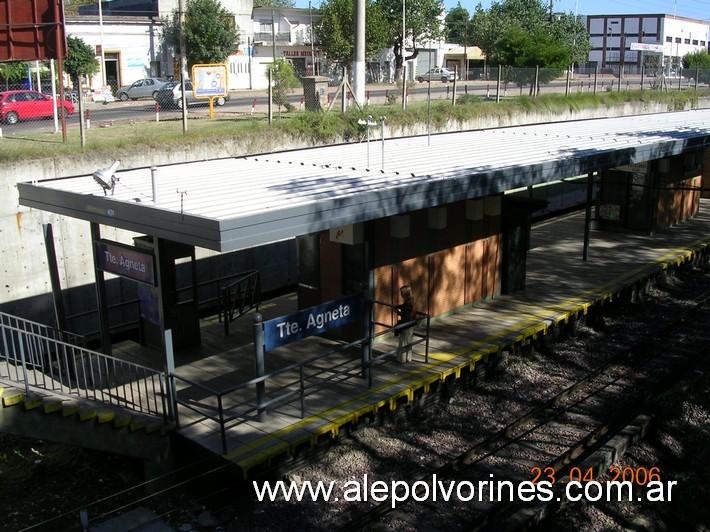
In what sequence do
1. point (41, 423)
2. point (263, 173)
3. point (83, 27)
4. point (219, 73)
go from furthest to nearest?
point (83, 27) < point (219, 73) < point (263, 173) < point (41, 423)

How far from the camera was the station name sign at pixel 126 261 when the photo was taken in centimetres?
1023

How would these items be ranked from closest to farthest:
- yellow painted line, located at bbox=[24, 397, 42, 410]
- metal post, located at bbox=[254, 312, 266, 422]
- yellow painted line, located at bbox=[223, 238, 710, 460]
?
yellow painted line, located at bbox=[24, 397, 42, 410]
metal post, located at bbox=[254, 312, 266, 422]
yellow painted line, located at bbox=[223, 238, 710, 460]

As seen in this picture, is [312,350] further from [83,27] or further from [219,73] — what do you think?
[83,27]

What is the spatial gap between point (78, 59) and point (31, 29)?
89.9ft

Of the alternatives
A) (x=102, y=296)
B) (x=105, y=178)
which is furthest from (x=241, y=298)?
(x=105, y=178)

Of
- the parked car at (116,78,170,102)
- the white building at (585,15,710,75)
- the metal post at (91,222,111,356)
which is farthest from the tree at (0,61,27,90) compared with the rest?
the white building at (585,15,710,75)

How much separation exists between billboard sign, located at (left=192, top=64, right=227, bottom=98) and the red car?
440cm

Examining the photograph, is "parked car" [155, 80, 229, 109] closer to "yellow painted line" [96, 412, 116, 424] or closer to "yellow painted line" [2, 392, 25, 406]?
"yellow painted line" [96, 412, 116, 424]

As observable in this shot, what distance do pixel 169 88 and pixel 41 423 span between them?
25.2 metres

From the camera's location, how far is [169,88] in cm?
3216

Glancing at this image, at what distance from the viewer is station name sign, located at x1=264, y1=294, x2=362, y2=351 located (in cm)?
1009

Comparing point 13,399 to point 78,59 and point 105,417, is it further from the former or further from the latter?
point 78,59

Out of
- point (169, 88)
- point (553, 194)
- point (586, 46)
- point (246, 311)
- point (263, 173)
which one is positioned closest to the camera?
point (263, 173)

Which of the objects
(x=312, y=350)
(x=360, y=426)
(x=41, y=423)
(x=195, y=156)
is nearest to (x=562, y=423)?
(x=360, y=426)
